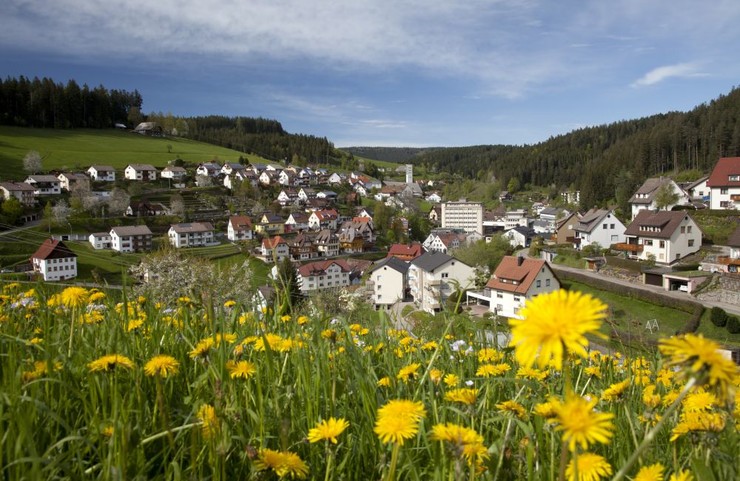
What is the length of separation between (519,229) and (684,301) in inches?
1655

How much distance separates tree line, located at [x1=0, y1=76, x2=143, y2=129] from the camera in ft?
307

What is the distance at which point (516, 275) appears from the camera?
29.6m

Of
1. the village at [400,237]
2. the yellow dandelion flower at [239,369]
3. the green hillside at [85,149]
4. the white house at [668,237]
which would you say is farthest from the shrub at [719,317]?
the green hillside at [85,149]

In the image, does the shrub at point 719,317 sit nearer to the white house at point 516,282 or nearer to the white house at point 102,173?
the white house at point 516,282

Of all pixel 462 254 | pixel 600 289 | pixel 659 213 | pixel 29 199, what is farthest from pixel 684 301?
pixel 29 199

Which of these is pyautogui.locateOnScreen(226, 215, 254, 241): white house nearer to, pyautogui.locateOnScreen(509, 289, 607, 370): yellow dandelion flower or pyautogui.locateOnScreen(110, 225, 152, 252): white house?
pyautogui.locateOnScreen(110, 225, 152, 252): white house

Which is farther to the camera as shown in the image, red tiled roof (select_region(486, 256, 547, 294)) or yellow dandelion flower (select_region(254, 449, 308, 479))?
red tiled roof (select_region(486, 256, 547, 294))

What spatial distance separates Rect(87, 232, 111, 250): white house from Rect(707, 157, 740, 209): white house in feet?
212

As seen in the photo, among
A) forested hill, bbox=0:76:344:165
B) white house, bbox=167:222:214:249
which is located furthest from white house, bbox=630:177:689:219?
forested hill, bbox=0:76:344:165

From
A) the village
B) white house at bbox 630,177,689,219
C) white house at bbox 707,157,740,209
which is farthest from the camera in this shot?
white house at bbox 630,177,689,219

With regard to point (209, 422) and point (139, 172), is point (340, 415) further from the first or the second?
point (139, 172)

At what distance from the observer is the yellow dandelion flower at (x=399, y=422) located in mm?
972

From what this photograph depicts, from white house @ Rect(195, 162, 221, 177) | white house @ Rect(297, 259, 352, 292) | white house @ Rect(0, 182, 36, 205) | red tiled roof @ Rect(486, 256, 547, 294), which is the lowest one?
white house @ Rect(297, 259, 352, 292)

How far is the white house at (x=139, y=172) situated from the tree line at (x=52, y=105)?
29710 millimetres
